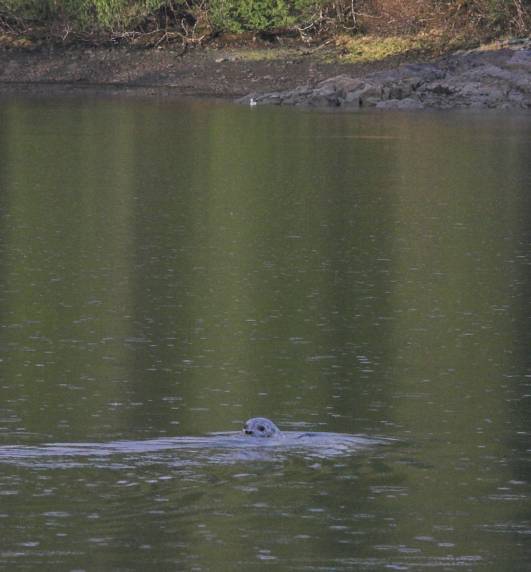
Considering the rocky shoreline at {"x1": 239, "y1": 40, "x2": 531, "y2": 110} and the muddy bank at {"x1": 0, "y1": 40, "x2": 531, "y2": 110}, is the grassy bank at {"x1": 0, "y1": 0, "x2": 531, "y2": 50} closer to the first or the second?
the muddy bank at {"x1": 0, "y1": 40, "x2": 531, "y2": 110}

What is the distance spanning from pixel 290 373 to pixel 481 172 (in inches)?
763

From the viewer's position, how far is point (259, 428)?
1134 cm

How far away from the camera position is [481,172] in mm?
33125

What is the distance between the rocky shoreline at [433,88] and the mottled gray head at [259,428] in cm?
4483

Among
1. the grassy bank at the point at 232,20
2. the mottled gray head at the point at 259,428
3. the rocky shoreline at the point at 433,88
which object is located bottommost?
the rocky shoreline at the point at 433,88

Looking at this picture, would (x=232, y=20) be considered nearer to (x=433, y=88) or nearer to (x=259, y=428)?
(x=433, y=88)

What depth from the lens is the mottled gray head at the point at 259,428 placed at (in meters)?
11.3

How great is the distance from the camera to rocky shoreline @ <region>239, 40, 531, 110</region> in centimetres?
5600

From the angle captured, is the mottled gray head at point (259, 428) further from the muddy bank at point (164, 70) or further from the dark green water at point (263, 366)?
the muddy bank at point (164, 70)

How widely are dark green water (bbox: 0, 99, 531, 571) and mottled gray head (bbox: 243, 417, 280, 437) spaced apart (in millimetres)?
167

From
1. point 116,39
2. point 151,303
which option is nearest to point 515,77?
point 116,39

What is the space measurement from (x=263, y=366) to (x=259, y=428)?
3353mm

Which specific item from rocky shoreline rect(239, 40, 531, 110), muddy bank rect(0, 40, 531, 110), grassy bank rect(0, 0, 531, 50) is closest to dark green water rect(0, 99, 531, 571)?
rocky shoreline rect(239, 40, 531, 110)

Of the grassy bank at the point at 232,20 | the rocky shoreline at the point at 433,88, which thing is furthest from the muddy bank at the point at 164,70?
the rocky shoreline at the point at 433,88
